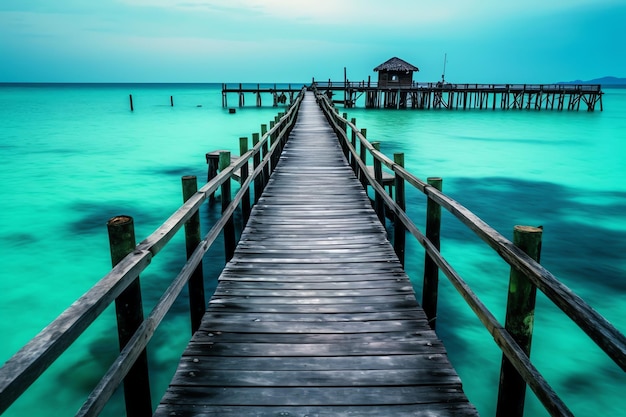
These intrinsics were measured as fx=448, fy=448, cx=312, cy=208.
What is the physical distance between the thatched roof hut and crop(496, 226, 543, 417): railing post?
46.0m

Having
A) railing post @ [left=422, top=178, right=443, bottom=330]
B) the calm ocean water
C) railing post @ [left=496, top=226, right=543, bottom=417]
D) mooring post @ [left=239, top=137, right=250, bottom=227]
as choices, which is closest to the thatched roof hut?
the calm ocean water

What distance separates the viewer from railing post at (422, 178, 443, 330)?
428cm

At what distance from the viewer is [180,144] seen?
25.1 meters

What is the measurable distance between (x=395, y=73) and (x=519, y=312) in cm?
4674

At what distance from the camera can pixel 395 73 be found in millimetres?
46281

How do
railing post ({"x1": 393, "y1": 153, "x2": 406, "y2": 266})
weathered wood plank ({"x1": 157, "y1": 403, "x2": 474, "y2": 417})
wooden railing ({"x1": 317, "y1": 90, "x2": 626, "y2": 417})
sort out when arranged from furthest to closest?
railing post ({"x1": 393, "y1": 153, "x2": 406, "y2": 266}), weathered wood plank ({"x1": 157, "y1": 403, "x2": 474, "y2": 417}), wooden railing ({"x1": 317, "y1": 90, "x2": 626, "y2": 417})

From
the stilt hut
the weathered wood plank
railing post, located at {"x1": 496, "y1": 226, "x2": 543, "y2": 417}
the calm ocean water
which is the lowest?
the calm ocean water

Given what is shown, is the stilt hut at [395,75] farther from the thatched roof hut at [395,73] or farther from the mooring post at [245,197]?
the mooring post at [245,197]

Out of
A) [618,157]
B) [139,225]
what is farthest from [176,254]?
[618,157]

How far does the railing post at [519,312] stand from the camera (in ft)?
7.98

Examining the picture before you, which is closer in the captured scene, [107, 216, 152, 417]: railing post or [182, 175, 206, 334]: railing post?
[107, 216, 152, 417]: railing post

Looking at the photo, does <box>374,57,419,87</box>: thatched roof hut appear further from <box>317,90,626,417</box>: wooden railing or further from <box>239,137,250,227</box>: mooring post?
<box>317,90,626,417</box>: wooden railing

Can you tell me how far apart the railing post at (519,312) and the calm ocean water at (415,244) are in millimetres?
2631

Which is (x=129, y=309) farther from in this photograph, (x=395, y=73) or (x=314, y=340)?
(x=395, y=73)
